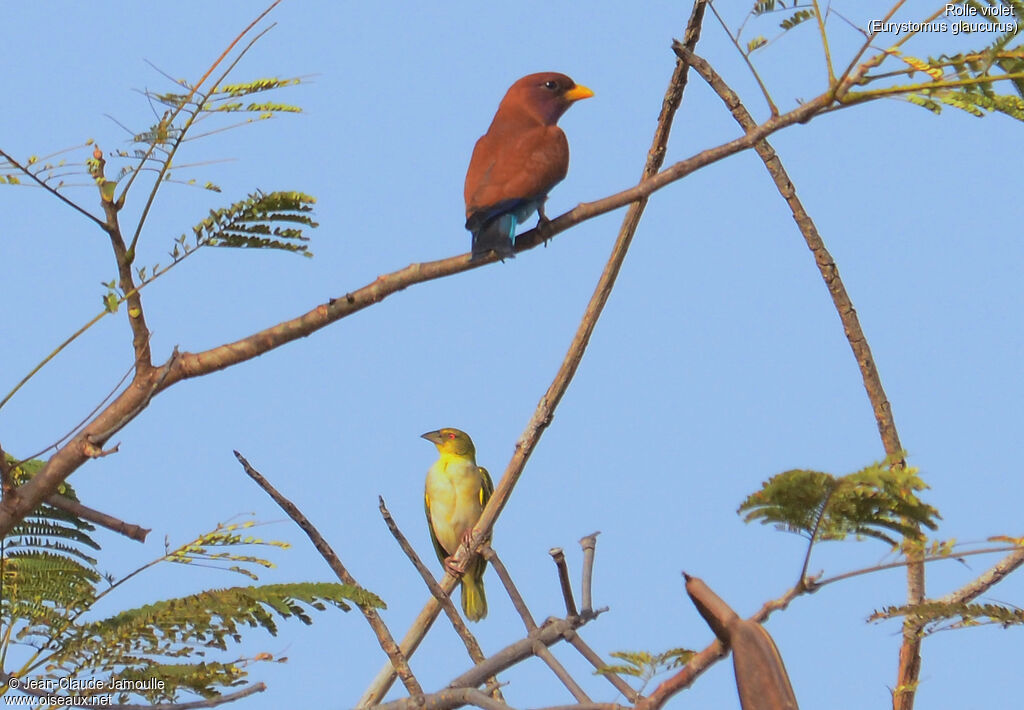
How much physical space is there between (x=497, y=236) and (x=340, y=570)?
1.25 metres

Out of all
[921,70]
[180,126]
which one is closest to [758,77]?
[921,70]

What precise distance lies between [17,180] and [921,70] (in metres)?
2.10

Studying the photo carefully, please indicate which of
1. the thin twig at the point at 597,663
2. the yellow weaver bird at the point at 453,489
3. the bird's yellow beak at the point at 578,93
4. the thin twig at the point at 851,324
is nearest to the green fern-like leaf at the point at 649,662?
the thin twig at the point at 597,663

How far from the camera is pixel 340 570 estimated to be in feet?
10.5

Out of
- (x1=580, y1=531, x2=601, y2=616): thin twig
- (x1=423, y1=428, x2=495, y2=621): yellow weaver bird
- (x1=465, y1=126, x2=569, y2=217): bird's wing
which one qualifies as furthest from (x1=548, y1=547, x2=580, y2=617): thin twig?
(x1=423, y1=428, x2=495, y2=621): yellow weaver bird

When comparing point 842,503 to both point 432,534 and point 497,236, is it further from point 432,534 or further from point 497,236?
point 432,534

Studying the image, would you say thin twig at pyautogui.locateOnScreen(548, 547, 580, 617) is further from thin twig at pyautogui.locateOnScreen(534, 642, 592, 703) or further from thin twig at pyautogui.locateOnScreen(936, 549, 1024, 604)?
thin twig at pyautogui.locateOnScreen(936, 549, 1024, 604)

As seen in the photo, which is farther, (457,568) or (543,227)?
(457,568)

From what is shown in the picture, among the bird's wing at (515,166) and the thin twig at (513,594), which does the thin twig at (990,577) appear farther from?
the bird's wing at (515,166)

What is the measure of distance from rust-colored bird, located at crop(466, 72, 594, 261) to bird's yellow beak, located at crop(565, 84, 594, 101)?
0.06 meters

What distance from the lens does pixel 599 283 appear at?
4.36 meters

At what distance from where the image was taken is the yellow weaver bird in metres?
7.92

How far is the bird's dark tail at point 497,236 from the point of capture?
12.0 ft

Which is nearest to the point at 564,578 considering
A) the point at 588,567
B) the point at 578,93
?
the point at 588,567
